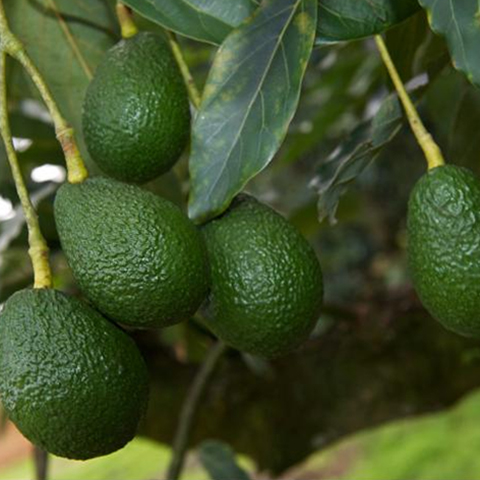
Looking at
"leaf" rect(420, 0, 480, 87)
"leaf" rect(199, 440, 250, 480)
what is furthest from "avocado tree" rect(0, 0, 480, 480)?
"leaf" rect(199, 440, 250, 480)

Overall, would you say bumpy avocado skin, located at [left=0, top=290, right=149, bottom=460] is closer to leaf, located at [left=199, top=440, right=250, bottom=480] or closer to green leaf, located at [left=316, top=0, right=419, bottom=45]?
green leaf, located at [left=316, top=0, right=419, bottom=45]

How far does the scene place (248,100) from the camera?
106 centimetres

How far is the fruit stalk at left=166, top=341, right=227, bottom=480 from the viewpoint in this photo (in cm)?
180

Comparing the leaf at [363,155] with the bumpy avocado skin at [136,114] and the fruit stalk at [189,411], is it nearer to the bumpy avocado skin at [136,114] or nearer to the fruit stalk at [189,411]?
the bumpy avocado skin at [136,114]

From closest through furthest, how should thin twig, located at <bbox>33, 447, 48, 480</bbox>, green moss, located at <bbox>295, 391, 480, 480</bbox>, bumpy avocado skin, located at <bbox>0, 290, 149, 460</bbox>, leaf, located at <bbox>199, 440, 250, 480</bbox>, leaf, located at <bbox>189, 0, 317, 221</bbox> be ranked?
bumpy avocado skin, located at <bbox>0, 290, 149, 460</bbox> → leaf, located at <bbox>189, 0, 317, 221</bbox> → leaf, located at <bbox>199, 440, 250, 480</bbox> → thin twig, located at <bbox>33, 447, 48, 480</bbox> → green moss, located at <bbox>295, 391, 480, 480</bbox>

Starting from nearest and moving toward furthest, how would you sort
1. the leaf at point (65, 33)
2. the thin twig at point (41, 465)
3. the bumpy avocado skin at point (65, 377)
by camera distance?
the bumpy avocado skin at point (65, 377) < the leaf at point (65, 33) < the thin twig at point (41, 465)

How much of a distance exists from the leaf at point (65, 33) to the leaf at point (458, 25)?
51 centimetres

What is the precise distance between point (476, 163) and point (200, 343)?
0.90m

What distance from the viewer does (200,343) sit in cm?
227

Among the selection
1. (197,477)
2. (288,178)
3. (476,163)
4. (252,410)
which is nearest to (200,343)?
(252,410)

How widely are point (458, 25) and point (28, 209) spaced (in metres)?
0.45

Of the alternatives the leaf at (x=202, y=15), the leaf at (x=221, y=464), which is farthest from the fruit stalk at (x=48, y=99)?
the leaf at (x=221, y=464)

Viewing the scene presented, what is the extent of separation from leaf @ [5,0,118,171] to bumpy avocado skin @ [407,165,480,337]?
20.3 inches

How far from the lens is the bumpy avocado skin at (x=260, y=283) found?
3.46 ft
